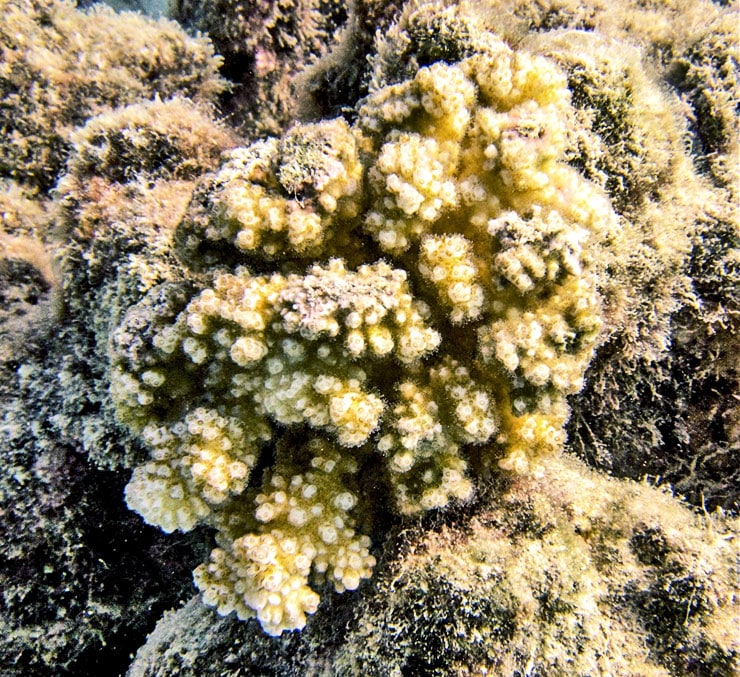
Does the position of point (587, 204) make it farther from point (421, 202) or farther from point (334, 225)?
point (334, 225)

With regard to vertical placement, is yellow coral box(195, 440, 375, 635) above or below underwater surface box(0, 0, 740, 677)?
below

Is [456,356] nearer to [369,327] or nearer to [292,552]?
[369,327]

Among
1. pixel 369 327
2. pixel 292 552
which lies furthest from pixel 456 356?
pixel 292 552

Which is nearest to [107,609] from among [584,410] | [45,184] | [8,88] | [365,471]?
[365,471]

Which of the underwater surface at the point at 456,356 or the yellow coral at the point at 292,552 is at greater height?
the underwater surface at the point at 456,356
